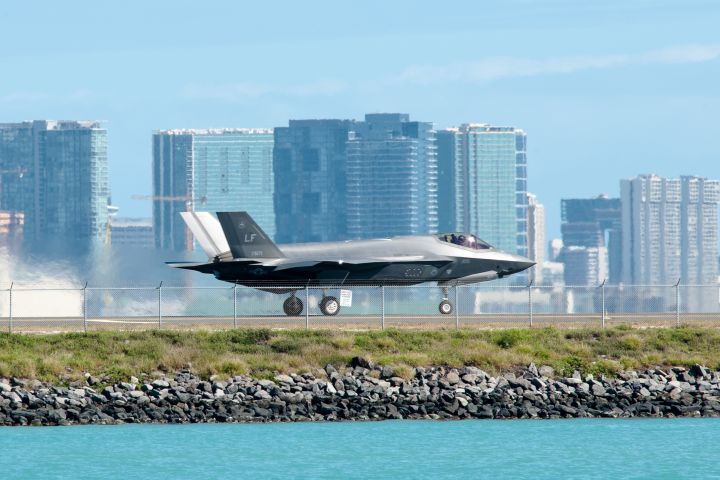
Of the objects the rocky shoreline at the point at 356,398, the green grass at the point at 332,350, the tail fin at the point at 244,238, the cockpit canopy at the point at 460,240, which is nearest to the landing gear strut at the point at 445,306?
the cockpit canopy at the point at 460,240

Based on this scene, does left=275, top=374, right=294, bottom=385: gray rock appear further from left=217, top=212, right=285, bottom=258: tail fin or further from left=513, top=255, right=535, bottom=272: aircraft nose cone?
left=513, top=255, right=535, bottom=272: aircraft nose cone

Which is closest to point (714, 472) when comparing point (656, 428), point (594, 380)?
point (656, 428)

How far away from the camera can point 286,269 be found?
6394 cm

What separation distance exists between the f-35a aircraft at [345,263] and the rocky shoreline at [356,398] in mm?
14344

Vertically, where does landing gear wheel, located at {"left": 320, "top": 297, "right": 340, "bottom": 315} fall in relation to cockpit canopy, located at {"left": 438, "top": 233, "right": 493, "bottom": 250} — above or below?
below

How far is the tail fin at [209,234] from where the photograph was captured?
68500 mm

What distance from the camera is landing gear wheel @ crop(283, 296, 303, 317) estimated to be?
64875 mm

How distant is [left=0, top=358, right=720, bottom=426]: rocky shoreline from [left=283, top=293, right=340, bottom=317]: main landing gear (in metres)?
14.4

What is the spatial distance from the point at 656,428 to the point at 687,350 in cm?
929

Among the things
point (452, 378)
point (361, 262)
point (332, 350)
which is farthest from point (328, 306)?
point (452, 378)

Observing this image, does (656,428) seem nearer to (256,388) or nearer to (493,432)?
(493,432)

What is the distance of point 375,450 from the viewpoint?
42156 mm

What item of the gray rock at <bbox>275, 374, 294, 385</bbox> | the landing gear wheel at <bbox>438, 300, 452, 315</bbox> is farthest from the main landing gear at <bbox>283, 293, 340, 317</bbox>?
the gray rock at <bbox>275, 374, 294, 385</bbox>

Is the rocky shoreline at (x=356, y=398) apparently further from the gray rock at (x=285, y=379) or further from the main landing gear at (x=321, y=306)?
the main landing gear at (x=321, y=306)
